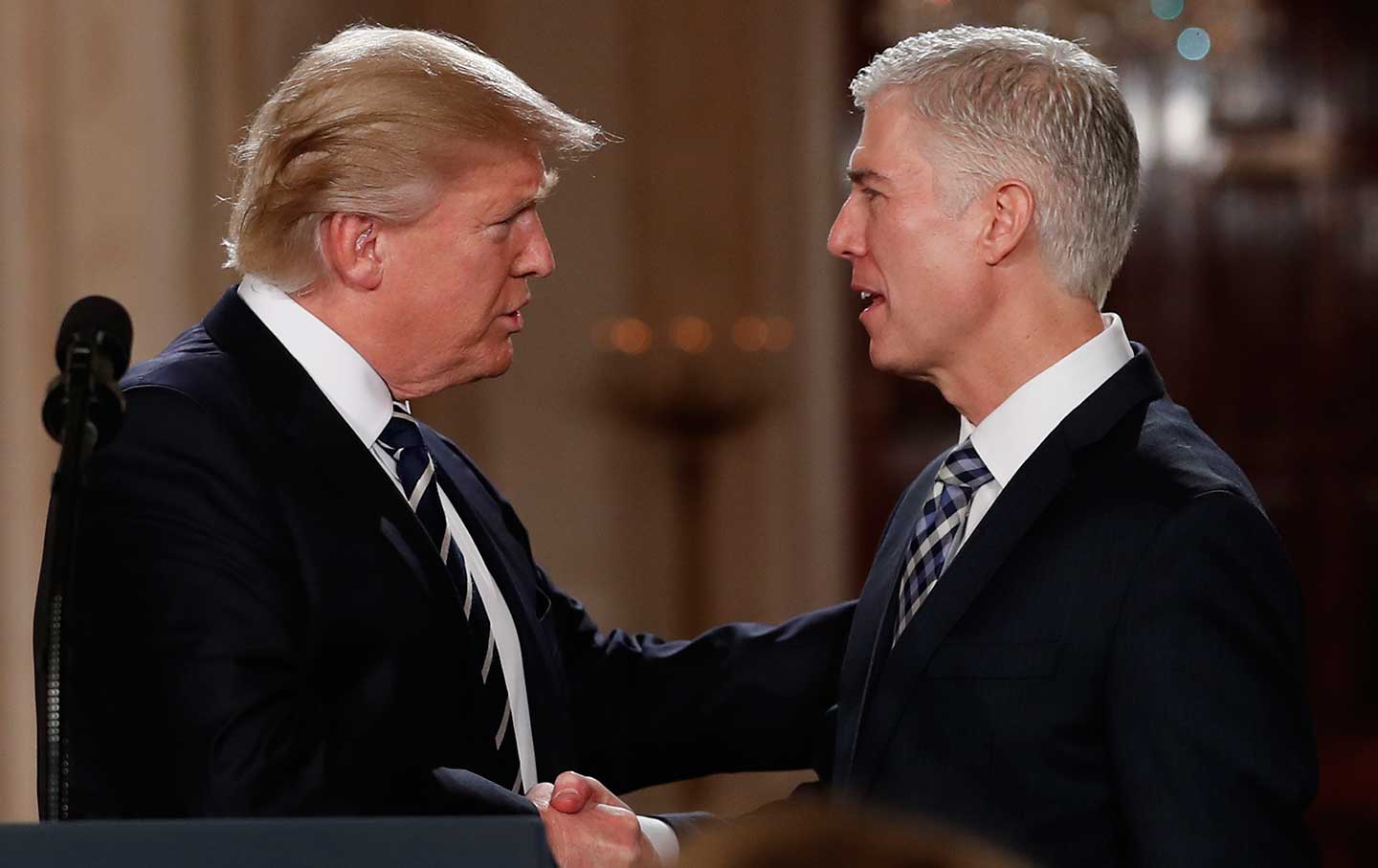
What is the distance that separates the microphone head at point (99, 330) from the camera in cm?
146

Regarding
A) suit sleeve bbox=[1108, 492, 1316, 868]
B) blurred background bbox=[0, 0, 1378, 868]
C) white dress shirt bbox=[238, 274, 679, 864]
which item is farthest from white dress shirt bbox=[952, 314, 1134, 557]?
blurred background bbox=[0, 0, 1378, 868]

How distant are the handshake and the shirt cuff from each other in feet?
0.09

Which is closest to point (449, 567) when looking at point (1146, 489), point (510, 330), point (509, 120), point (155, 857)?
point (510, 330)

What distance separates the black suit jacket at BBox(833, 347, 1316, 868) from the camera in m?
1.62

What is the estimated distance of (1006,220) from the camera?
1961 mm

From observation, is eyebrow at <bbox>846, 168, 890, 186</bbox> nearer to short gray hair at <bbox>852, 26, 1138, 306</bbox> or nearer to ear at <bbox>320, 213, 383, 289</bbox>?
short gray hair at <bbox>852, 26, 1138, 306</bbox>

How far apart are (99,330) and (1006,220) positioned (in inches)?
40.0

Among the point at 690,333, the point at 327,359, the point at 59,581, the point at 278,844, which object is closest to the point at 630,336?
the point at 690,333

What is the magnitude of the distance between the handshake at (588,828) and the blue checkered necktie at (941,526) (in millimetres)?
380

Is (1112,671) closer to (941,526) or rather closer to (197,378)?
(941,526)

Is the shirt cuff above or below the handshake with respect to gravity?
below

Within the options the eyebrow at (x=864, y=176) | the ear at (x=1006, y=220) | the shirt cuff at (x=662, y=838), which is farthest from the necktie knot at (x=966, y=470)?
the shirt cuff at (x=662, y=838)

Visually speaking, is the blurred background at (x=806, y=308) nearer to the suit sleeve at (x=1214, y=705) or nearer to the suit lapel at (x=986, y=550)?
the suit lapel at (x=986, y=550)

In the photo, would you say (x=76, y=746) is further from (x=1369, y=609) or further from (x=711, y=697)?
(x=1369, y=609)
